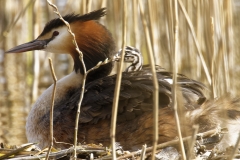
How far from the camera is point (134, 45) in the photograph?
7.58 meters

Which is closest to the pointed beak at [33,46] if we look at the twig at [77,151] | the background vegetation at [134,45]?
the background vegetation at [134,45]

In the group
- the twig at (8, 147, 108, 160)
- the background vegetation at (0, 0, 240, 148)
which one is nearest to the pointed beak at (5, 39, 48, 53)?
the background vegetation at (0, 0, 240, 148)

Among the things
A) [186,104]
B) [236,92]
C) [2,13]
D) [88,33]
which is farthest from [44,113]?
[2,13]

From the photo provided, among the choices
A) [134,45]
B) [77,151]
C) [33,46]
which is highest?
[33,46]

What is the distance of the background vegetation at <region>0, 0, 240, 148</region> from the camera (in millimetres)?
5457

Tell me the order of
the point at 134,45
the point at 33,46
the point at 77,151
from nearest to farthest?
the point at 77,151 → the point at 33,46 → the point at 134,45

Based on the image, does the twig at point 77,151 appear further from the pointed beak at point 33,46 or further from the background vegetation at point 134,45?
the pointed beak at point 33,46

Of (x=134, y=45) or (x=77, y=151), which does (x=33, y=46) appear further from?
(x=134, y=45)

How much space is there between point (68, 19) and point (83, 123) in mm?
1133

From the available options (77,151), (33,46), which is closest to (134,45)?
(33,46)

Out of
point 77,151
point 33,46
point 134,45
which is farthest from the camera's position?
point 134,45

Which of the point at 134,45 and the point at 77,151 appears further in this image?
the point at 134,45

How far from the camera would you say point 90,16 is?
543 cm

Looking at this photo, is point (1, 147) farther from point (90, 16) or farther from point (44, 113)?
point (90, 16)
